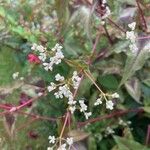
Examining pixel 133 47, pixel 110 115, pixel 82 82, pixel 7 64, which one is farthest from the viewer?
pixel 7 64

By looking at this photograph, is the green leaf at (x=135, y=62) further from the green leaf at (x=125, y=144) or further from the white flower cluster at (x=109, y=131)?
the white flower cluster at (x=109, y=131)

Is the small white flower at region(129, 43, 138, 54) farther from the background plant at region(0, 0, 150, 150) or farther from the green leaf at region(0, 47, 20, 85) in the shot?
the green leaf at region(0, 47, 20, 85)

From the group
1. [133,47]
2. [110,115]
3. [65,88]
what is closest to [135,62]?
[133,47]

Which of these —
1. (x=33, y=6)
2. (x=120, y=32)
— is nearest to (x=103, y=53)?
(x=120, y=32)

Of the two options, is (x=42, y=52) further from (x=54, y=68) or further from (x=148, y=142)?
(x=148, y=142)

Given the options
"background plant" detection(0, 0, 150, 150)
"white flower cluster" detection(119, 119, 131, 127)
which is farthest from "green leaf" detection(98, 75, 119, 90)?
"white flower cluster" detection(119, 119, 131, 127)

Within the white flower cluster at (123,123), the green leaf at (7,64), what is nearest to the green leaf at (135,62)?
the white flower cluster at (123,123)

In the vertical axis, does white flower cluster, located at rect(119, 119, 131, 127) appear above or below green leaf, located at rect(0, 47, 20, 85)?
below

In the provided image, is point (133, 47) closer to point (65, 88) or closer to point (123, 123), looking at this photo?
point (65, 88)
